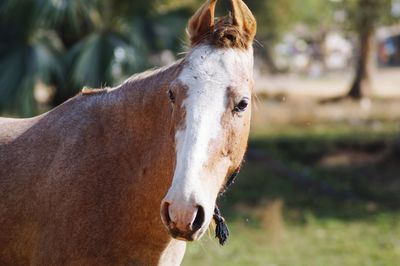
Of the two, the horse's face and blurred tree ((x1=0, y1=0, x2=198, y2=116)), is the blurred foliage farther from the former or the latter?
the horse's face

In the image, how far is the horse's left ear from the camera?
3170 millimetres

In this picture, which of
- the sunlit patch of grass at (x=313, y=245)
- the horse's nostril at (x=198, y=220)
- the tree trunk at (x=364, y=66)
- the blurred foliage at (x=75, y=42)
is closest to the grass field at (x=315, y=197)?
the sunlit patch of grass at (x=313, y=245)

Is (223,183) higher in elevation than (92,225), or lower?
higher

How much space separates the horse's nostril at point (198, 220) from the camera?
8.91ft

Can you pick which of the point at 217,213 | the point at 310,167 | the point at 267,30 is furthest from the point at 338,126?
the point at 217,213

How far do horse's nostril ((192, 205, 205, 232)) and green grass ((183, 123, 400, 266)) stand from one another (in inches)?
122

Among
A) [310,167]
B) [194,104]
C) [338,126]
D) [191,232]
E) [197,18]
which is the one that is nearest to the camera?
[191,232]

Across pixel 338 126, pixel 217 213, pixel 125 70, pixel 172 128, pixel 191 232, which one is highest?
pixel 172 128

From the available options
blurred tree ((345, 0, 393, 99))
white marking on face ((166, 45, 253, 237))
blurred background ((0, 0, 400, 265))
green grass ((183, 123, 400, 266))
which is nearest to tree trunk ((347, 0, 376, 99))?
blurred tree ((345, 0, 393, 99))

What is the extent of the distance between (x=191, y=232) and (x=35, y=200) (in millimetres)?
967

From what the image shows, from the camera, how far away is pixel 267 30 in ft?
81.4

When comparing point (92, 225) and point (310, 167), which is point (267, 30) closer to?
point (310, 167)

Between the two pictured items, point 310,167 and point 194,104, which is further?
point 310,167

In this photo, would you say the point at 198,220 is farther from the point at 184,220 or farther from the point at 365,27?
the point at 365,27
